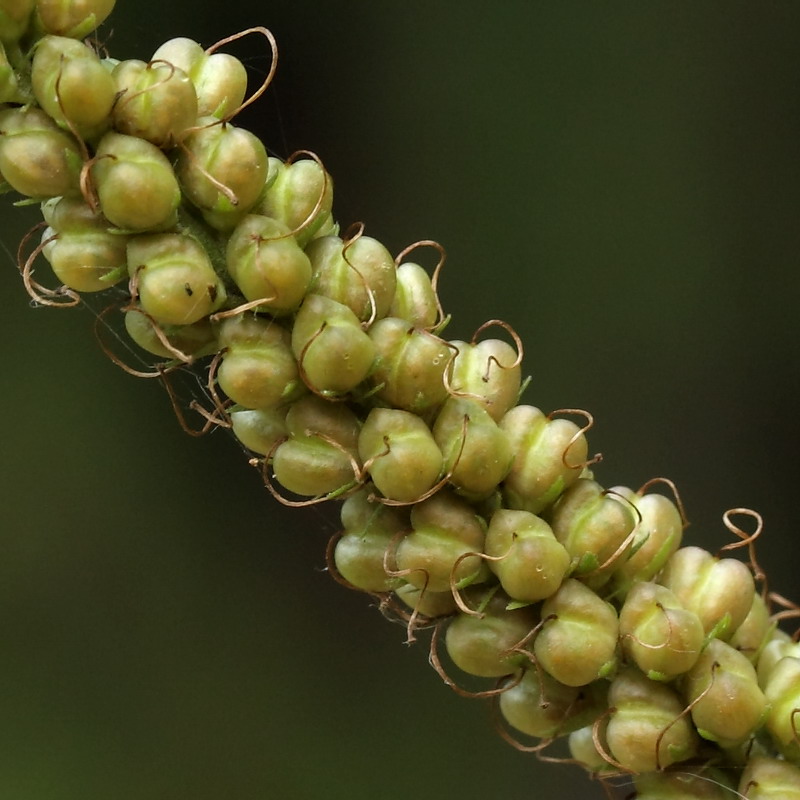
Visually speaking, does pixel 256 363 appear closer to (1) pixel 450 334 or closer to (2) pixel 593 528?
(2) pixel 593 528

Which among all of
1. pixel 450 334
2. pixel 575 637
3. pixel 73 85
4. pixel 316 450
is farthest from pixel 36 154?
pixel 450 334

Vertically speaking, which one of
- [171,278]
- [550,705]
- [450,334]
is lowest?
[450,334]

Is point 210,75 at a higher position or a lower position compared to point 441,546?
higher

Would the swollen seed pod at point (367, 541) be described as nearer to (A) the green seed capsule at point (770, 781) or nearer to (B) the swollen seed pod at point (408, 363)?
(B) the swollen seed pod at point (408, 363)

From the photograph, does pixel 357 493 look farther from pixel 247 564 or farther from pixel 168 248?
pixel 247 564

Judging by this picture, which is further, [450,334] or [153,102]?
[450,334]

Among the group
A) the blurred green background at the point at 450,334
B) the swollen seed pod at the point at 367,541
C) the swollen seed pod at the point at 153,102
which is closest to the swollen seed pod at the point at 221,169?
the swollen seed pod at the point at 153,102

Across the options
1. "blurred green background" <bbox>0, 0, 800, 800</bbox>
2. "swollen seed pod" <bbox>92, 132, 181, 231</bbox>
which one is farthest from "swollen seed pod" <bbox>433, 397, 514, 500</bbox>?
"blurred green background" <bbox>0, 0, 800, 800</bbox>
